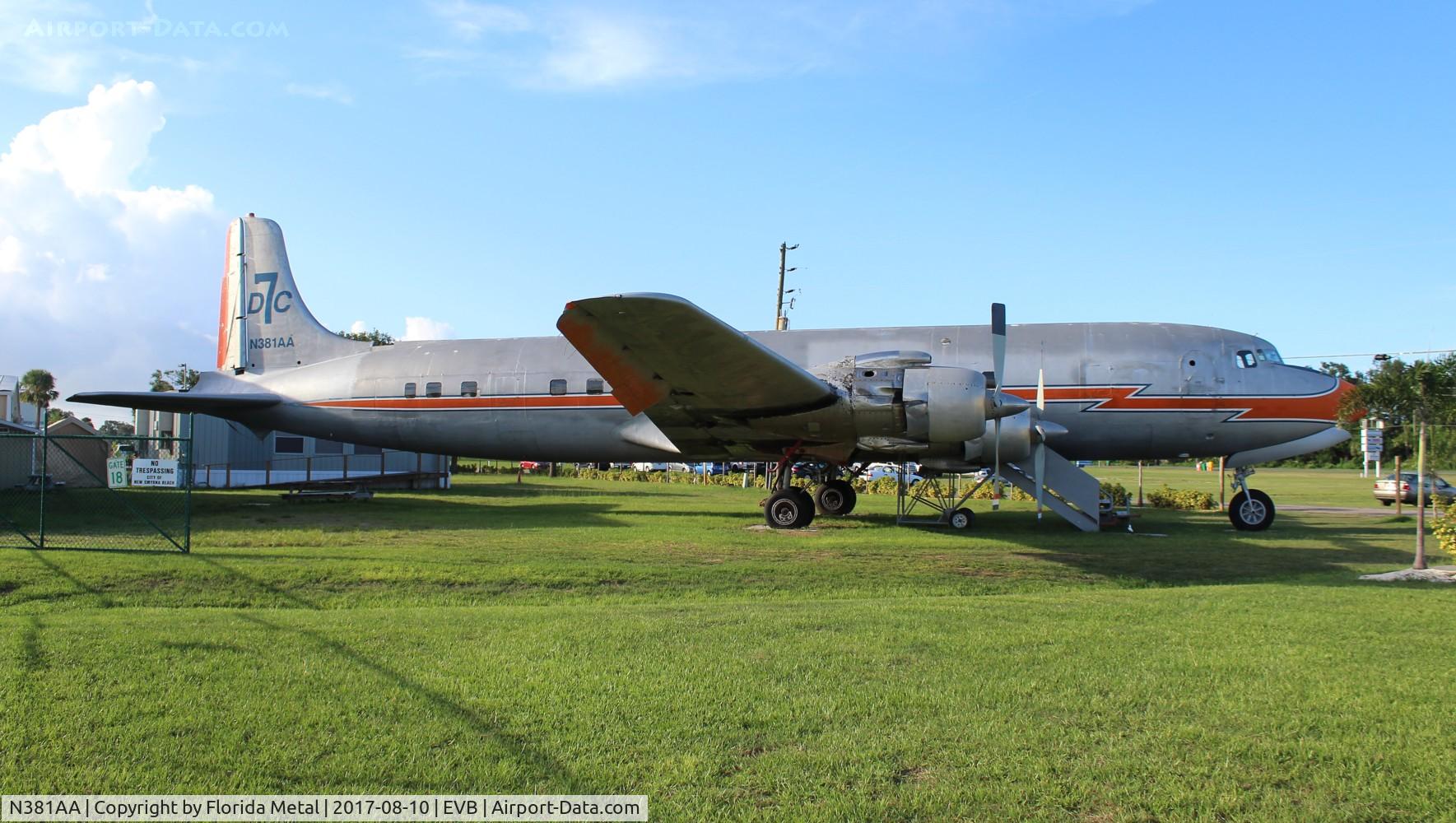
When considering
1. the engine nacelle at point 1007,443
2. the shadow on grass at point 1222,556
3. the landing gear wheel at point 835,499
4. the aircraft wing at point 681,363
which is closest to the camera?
the aircraft wing at point 681,363

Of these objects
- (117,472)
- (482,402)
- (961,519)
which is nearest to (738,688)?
(961,519)

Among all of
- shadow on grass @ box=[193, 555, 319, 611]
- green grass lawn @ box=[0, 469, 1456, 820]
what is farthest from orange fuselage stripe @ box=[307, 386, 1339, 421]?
shadow on grass @ box=[193, 555, 319, 611]

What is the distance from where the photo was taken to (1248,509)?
57.2 feet

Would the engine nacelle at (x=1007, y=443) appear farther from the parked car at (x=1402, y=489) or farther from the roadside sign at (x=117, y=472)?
the roadside sign at (x=117, y=472)

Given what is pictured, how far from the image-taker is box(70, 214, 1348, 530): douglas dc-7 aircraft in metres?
12.9

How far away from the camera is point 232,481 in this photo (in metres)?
29.2

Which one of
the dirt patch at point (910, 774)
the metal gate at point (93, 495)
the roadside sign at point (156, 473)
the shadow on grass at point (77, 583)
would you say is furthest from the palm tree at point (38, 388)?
the dirt patch at point (910, 774)

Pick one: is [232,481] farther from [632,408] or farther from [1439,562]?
[1439,562]

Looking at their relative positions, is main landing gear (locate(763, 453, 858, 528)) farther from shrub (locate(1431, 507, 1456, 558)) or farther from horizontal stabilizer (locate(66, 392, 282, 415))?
horizontal stabilizer (locate(66, 392, 282, 415))

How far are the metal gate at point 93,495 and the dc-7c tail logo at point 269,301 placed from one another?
3.90 meters

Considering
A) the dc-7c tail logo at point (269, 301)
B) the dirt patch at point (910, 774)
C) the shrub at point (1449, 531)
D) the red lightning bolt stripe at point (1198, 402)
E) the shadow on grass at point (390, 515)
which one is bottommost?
the shadow on grass at point (390, 515)

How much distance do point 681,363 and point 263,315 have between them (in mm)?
13007

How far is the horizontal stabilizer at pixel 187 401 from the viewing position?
1811 cm

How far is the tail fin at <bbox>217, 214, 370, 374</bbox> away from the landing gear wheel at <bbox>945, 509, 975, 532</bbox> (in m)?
13.5
